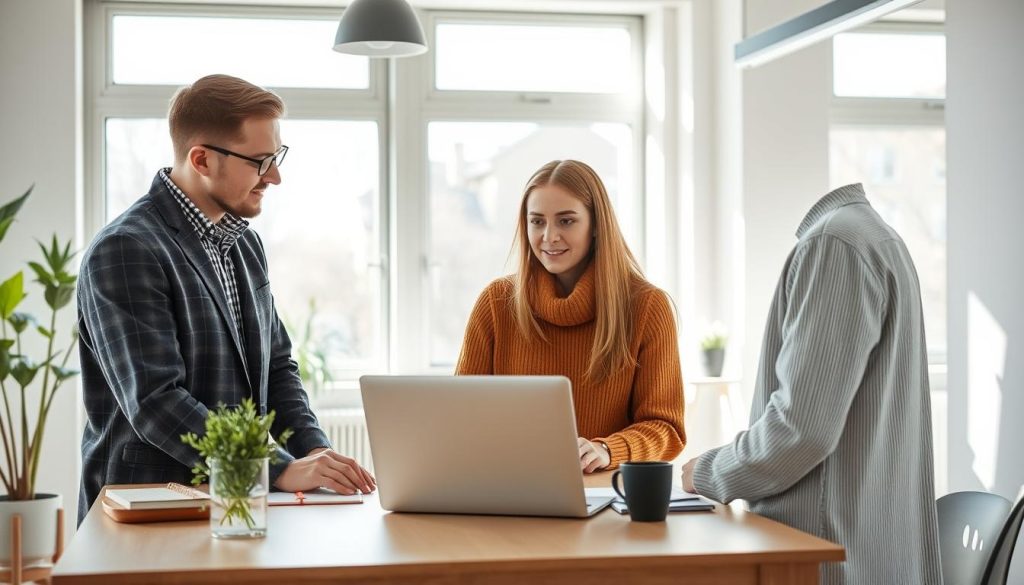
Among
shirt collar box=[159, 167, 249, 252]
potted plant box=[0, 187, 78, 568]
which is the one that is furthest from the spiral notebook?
Answer: potted plant box=[0, 187, 78, 568]

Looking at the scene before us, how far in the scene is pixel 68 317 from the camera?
5074 mm

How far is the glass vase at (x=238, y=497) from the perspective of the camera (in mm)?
1795

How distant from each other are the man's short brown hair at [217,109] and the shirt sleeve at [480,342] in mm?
665

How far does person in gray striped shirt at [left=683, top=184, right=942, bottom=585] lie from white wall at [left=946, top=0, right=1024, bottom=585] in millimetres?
1852

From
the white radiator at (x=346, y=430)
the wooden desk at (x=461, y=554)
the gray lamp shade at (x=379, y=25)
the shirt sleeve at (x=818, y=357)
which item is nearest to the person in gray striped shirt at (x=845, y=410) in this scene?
the shirt sleeve at (x=818, y=357)

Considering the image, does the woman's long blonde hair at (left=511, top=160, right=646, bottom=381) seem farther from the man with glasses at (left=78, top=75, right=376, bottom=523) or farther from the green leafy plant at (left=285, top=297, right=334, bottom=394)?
the green leafy plant at (left=285, top=297, right=334, bottom=394)

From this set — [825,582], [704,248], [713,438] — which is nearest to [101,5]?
[704,248]

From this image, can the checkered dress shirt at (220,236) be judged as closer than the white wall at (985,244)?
Yes

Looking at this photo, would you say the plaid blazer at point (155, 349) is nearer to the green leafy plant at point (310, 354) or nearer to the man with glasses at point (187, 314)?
the man with glasses at point (187, 314)

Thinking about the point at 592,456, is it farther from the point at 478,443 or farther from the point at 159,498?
the point at 159,498

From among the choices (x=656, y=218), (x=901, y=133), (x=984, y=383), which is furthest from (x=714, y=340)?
(x=901, y=133)

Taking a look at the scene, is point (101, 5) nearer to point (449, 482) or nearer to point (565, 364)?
point (565, 364)

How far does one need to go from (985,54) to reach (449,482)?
107 inches

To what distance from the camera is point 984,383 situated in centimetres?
378
